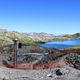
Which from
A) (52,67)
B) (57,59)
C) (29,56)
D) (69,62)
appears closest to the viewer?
(52,67)

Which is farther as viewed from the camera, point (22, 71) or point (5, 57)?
point (5, 57)

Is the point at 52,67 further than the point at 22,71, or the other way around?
the point at 52,67

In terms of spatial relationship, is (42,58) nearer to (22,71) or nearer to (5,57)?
(5,57)

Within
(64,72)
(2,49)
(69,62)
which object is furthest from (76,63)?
(2,49)

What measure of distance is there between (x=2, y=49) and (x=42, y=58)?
10577 millimetres

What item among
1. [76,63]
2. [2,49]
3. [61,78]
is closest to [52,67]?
[76,63]

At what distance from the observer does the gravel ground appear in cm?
1884

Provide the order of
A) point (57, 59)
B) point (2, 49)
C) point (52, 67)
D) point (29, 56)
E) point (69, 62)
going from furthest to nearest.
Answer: point (2, 49), point (29, 56), point (57, 59), point (69, 62), point (52, 67)

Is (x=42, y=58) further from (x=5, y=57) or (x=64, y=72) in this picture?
(x=64, y=72)

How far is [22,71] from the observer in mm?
21172

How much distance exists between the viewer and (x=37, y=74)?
20.2m

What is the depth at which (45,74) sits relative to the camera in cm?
2027

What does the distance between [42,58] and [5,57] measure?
4.17 metres

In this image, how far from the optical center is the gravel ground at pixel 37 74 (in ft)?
61.8
